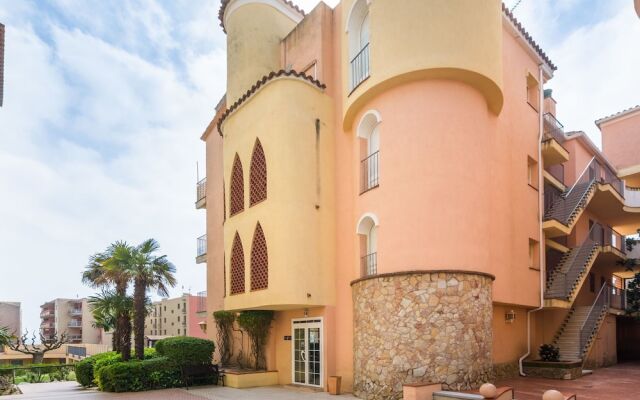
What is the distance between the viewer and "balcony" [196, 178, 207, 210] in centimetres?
2834

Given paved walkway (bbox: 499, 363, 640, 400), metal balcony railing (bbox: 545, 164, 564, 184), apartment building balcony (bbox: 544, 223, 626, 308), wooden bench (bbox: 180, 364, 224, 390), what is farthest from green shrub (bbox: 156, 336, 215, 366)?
metal balcony railing (bbox: 545, 164, 564, 184)

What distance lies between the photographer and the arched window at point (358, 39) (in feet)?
54.7

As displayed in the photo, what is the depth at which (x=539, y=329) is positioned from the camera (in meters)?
21.0

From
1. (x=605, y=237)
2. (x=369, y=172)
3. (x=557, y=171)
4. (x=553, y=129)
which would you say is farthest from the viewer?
(x=605, y=237)

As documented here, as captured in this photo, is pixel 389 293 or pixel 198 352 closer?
pixel 389 293

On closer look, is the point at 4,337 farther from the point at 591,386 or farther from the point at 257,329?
the point at 591,386

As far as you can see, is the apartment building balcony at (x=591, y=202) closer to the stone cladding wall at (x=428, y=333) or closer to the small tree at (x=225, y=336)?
the stone cladding wall at (x=428, y=333)

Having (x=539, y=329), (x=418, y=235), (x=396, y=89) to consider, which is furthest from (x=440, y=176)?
(x=539, y=329)

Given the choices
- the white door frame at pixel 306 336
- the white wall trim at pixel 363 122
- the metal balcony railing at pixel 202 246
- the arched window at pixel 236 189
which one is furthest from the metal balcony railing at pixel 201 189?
the white wall trim at pixel 363 122

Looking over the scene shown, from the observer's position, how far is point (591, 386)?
15484 millimetres

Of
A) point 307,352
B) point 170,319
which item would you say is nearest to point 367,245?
point 307,352

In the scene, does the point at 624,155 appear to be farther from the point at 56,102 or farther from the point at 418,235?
the point at 56,102

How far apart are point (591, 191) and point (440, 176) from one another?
10.6 metres

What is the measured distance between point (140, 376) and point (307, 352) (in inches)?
231
